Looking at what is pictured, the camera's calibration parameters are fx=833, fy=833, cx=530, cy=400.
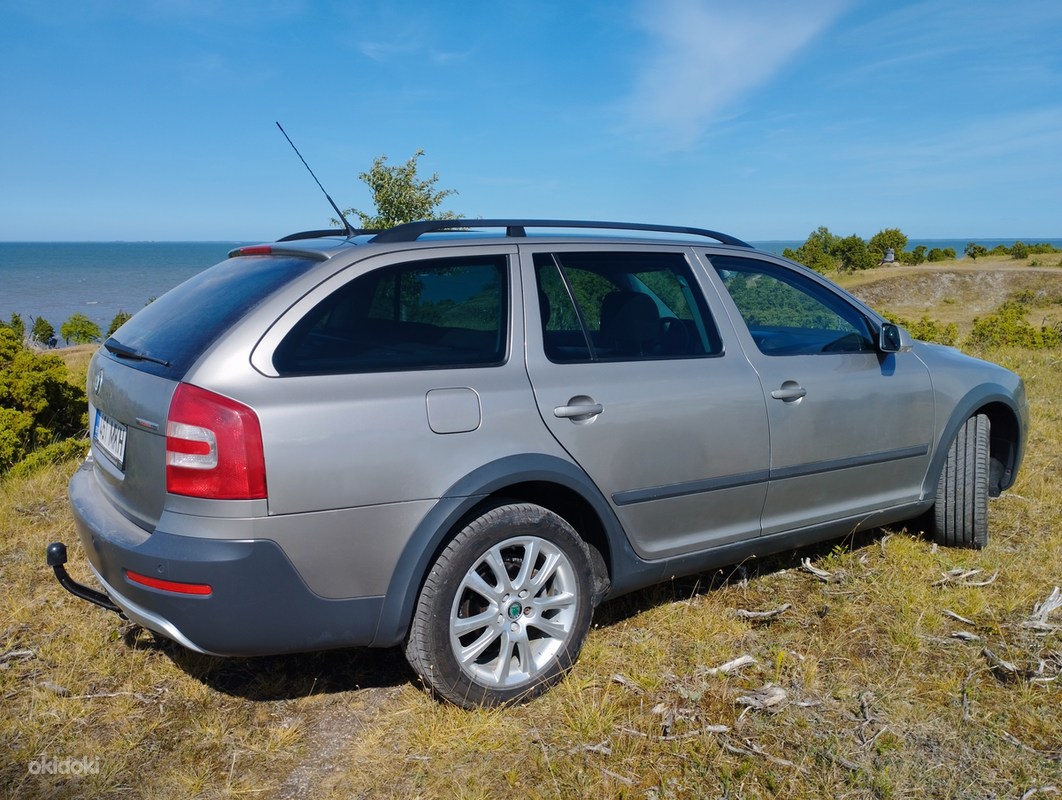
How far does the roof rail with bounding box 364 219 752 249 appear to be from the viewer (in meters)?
2.96

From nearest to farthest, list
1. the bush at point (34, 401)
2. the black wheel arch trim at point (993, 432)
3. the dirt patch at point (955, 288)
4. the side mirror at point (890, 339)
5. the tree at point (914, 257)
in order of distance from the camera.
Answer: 1. the side mirror at point (890, 339)
2. the black wheel arch trim at point (993, 432)
3. the bush at point (34, 401)
4. the dirt patch at point (955, 288)
5. the tree at point (914, 257)

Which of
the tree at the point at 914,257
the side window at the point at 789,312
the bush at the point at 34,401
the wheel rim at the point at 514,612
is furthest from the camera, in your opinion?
the tree at the point at 914,257

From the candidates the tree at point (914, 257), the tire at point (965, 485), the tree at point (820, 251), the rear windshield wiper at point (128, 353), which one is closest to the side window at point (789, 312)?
the tire at point (965, 485)

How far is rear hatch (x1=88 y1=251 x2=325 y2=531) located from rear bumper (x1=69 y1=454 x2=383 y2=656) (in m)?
0.11

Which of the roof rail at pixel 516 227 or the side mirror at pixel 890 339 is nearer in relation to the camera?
the roof rail at pixel 516 227

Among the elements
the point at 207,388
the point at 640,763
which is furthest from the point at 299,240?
the point at 640,763

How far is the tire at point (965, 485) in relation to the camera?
429cm

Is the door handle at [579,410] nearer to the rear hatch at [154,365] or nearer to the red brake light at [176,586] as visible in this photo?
the rear hatch at [154,365]

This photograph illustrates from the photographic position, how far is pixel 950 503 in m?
4.31

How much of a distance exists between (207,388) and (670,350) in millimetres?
1797

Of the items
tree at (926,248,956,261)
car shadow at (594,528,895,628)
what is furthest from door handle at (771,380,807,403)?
tree at (926,248,956,261)

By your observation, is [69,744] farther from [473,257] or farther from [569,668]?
[473,257]

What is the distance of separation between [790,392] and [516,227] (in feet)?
4.46

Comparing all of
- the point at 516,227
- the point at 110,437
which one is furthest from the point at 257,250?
the point at 516,227
